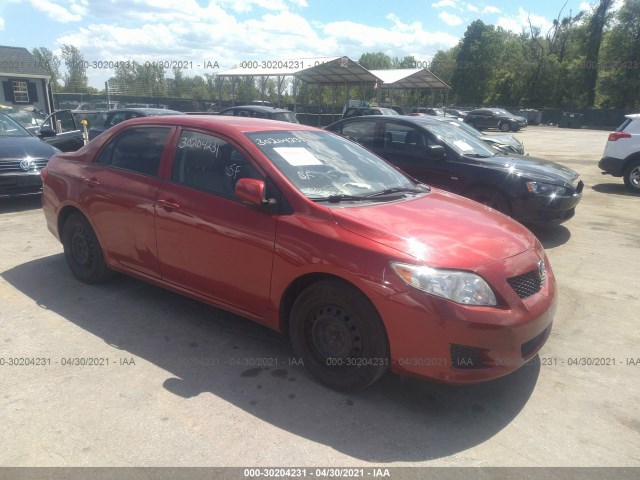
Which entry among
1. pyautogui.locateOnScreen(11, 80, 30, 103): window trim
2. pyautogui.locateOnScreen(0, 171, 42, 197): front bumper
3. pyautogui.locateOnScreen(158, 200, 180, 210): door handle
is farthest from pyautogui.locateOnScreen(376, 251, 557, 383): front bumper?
pyautogui.locateOnScreen(11, 80, 30, 103): window trim

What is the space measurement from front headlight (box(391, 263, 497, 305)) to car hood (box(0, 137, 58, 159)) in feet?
24.3

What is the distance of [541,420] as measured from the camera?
9.92 feet

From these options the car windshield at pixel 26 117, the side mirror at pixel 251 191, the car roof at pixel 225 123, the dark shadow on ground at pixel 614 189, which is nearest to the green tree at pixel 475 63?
the dark shadow on ground at pixel 614 189

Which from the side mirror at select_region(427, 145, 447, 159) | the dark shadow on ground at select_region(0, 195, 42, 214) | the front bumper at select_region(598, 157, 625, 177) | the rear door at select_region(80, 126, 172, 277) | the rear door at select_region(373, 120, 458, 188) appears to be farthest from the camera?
the front bumper at select_region(598, 157, 625, 177)

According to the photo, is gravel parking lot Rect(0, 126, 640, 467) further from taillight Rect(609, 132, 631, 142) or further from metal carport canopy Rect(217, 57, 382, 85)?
metal carport canopy Rect(217, 57, 382, 85)

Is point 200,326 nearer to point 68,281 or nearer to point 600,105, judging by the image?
point 68,281

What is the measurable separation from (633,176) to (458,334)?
10418 mm

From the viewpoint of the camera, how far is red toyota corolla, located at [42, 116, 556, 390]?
Result: 2.84 metres

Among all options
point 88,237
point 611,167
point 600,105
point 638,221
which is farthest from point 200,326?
point 600,105

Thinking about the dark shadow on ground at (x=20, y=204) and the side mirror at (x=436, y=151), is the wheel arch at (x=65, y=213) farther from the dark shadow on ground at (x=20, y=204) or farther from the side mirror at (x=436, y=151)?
the side mirror at (x=436, y=151)

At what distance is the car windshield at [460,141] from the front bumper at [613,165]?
4898 mm

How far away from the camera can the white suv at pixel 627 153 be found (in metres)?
10.8

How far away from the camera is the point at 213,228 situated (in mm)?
3604

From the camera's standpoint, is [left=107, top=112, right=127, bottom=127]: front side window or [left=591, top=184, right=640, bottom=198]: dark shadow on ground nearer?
[left=591, top=184, right=640, bottom=198]: dark shadow on ground
